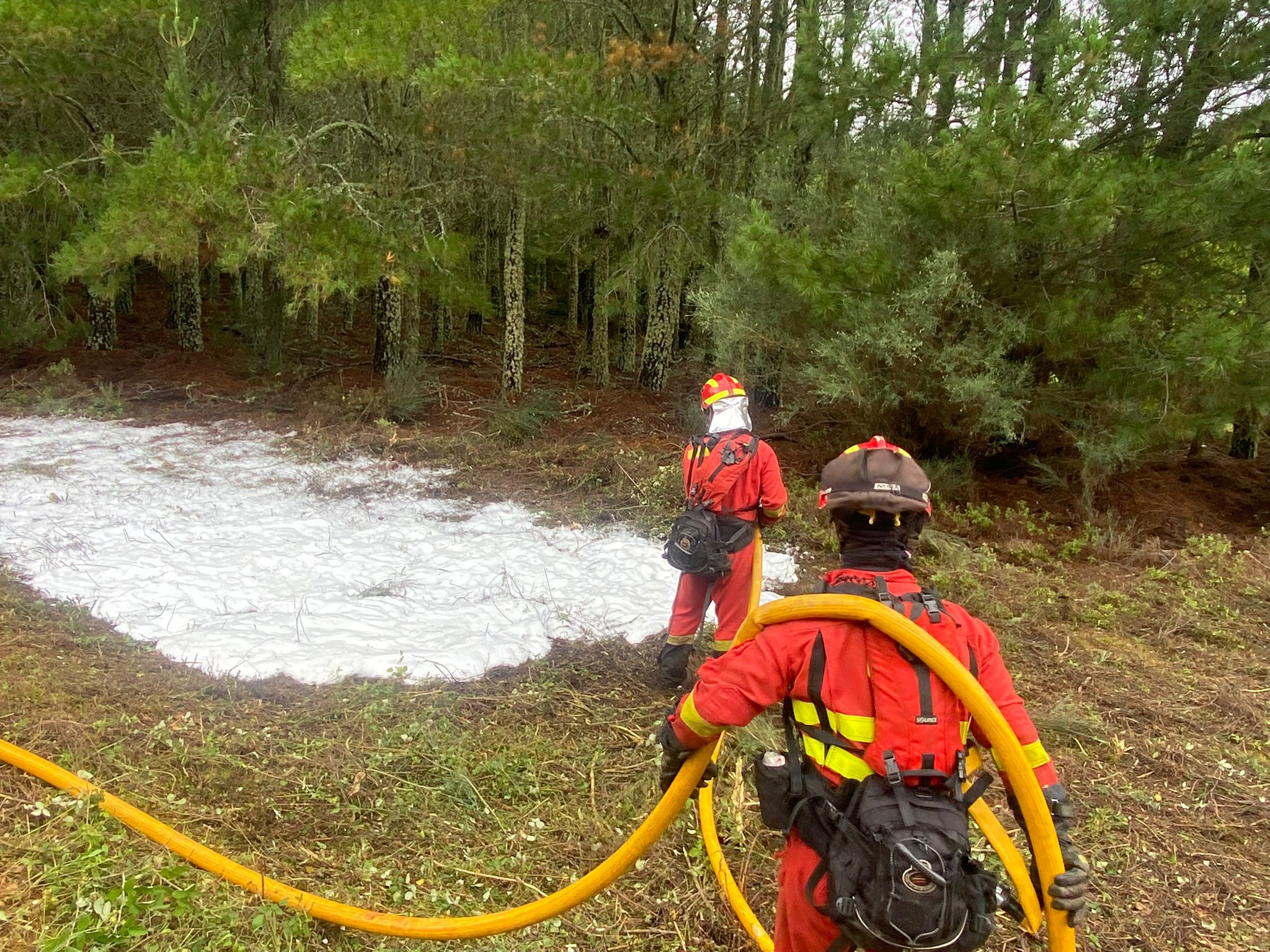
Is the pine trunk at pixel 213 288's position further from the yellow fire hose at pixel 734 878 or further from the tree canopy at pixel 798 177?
the yellow fire hose at pixel 734 878

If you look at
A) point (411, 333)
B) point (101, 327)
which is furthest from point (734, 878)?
point (101, 327)

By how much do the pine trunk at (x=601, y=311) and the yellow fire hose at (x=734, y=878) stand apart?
8.57m

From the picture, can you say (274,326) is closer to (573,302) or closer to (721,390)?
(573,302)

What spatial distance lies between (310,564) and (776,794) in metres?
5.26

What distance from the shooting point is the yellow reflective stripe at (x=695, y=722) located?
2109mm

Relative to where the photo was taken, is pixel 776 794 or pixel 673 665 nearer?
pixel 776 794

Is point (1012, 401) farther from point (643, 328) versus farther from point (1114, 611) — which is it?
point (643, 328)

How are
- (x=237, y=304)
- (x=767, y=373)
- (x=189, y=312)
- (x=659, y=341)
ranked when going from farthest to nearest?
(x=237, y=304) < (x=189, y=312) < (x=659, y=341) < (x=767, y=373)

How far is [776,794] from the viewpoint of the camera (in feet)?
6.64

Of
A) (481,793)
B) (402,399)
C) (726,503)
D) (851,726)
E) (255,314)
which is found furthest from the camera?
(255,314)

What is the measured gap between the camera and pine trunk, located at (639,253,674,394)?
12023 mm

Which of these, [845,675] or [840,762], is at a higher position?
[845,675]

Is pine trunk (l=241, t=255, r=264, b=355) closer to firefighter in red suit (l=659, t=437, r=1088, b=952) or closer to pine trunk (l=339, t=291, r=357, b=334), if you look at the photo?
pine trunk (l=339, t=291, r=357, b=334)

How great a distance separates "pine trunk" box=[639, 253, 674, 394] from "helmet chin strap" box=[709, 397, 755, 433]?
24.3 ft
